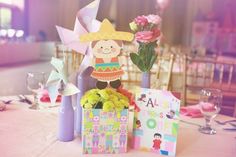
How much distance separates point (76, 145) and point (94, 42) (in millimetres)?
296

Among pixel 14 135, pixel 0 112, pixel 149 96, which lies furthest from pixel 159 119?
pixel 0 112

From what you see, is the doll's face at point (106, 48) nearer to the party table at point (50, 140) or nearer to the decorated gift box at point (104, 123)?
the decorated gift box at point (104, 123)

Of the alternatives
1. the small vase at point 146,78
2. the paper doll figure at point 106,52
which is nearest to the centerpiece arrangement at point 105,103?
the paper doll figure at point 106,52

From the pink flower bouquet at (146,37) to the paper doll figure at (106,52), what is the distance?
0.04 m

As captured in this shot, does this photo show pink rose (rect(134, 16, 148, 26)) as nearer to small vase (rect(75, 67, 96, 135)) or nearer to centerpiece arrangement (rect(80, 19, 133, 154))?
centerpiece arrangement (rect(80, 19, 133, 154))

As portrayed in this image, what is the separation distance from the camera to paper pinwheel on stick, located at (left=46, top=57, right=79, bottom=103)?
2.78 ft

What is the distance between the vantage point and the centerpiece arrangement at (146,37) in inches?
33.2

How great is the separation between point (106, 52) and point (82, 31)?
12 centimetres

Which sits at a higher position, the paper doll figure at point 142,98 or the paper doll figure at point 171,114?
the paper doll figure at point 142,98

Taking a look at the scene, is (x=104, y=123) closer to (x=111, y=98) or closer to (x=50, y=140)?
(x=111, y=98)

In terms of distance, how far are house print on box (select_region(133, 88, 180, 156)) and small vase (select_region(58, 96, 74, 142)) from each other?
193 millimetres

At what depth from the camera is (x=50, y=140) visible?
0.88 m

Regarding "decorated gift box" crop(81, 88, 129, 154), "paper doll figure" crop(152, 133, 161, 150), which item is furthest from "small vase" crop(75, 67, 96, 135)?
"paper doll figure" crop(152, 133, 161, 150)

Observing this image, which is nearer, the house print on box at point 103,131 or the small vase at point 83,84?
the house print on box at point 103,131
